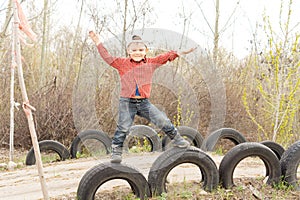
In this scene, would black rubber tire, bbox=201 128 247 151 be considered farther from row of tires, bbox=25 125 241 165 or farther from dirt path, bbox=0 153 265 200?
dirt path, bbox=0 153 265 200

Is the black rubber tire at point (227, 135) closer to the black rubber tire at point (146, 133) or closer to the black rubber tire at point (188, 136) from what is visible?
the black rubber tire at point (188, 136)

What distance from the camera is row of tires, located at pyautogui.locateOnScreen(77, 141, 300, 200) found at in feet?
13.5

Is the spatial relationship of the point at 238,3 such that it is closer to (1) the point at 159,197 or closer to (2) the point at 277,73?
(2) the point at 277,73

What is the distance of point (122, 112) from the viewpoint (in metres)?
3.87

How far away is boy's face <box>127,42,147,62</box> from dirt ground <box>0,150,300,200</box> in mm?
1509

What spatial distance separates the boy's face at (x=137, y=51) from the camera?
368cm

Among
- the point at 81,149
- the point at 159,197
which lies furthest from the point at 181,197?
the point at 81,149

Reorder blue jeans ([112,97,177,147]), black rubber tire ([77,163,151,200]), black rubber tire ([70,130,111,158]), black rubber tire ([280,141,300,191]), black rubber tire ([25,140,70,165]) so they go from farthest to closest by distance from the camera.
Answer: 1. black rubber tire ([25,140,70,165])
2. black rubber tire ([70,130,111,158])
3. black rubber tire ([280,141,300,191])
4. black rubber tire ([77,163,151,200])
5. blue jeans ([112,97,177,147])

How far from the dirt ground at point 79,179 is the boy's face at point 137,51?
1.51 meters

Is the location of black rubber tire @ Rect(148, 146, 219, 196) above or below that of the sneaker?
below

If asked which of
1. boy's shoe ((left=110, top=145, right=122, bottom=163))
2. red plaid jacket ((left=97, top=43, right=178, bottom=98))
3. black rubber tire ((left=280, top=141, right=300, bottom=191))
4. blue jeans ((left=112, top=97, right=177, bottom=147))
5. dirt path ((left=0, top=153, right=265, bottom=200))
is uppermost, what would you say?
red plaid jacket ((left=97, top=43, right=178, bottom=98))

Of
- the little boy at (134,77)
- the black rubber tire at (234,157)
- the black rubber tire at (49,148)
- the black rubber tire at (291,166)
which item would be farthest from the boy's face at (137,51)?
the black rubber tire at (49,148)

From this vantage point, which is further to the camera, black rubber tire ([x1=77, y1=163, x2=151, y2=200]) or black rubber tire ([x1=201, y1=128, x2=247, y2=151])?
black rubber tire ([x1=201, y1=128, x2=247, y2=151])

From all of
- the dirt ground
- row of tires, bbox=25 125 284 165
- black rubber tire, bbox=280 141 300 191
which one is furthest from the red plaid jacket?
row of tires, bbox=25 125 284 165
